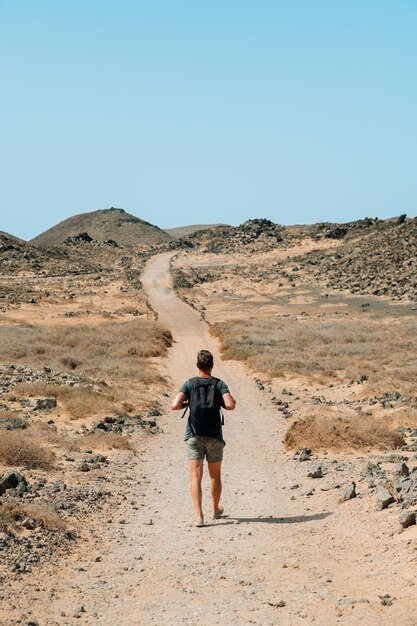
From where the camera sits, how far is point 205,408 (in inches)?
387

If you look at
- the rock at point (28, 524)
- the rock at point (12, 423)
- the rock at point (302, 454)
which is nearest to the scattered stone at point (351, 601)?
the rock at point (28, 524)

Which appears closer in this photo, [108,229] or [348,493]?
[348,493]

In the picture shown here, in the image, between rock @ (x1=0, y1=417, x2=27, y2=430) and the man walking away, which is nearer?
the man walking away

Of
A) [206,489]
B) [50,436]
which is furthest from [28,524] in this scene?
[50,436]

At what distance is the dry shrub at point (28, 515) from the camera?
9.31m

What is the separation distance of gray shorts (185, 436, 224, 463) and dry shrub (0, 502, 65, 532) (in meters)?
1.97

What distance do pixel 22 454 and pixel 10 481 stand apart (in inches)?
81.1

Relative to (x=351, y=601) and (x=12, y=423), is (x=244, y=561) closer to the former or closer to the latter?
(x=351, y=601)

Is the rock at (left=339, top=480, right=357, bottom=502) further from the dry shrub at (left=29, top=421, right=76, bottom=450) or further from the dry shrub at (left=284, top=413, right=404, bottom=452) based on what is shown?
the dry shrub at (left=29, top=421, right=76, bottom=450)

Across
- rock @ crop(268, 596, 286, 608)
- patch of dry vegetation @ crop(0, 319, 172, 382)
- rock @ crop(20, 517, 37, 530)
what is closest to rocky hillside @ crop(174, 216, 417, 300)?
patch of dry vegetation @ crop(0, 319, 172, 382)

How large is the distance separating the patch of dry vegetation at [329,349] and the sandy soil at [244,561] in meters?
12.4

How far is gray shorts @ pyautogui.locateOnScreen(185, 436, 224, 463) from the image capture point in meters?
10.0

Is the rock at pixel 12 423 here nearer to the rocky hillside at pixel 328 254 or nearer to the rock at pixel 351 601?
the rock at pixel 351 601

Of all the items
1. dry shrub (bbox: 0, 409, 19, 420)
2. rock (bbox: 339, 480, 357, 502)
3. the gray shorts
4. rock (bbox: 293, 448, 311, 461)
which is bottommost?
rock (bbox: 293, 448, 311, 461)
